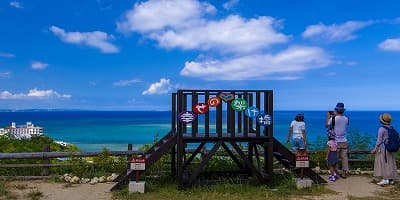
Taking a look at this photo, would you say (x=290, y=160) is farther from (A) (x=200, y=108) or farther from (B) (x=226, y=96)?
(A) (x=200, y=108)

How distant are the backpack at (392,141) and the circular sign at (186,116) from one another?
14.4 ft

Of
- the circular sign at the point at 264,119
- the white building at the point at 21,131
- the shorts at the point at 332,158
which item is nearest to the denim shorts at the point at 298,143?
the shorts at the point at 332,158

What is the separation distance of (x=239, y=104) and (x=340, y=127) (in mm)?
2867

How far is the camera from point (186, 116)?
360 inches

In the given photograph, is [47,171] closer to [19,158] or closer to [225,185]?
[19,158]

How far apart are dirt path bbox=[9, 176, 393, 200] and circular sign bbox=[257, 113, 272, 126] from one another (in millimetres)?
1764

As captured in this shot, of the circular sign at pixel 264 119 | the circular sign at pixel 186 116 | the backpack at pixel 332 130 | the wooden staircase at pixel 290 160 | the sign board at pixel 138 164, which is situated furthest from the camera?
the backpack at pixel 332 130

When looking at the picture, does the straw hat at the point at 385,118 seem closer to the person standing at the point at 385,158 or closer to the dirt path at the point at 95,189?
the person standing at the point at 385,158

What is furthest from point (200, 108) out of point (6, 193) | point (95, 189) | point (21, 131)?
point (21, 131)

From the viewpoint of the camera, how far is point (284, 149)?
10.0m

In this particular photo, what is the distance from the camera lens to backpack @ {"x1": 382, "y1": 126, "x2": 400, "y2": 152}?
9.61m

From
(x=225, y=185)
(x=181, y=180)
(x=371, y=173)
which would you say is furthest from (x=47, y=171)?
(x=371, y=173)

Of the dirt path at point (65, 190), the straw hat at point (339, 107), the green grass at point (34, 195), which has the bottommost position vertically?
the dirt path at point (65, 190)

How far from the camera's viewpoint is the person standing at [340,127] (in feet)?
34.5
